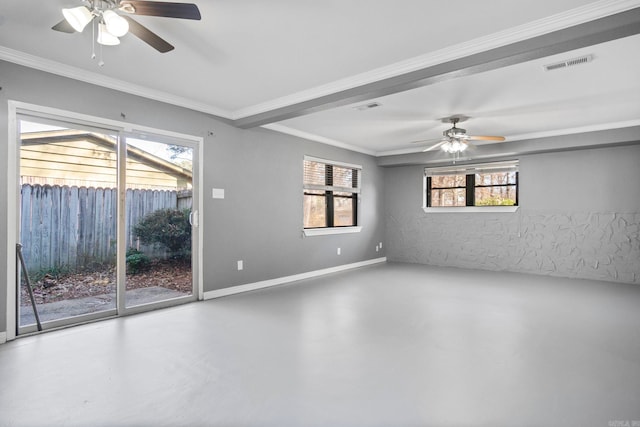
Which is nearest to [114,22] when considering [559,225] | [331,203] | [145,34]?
[145,34]

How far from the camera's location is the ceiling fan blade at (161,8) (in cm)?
194

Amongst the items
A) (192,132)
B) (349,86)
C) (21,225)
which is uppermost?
(349,86)

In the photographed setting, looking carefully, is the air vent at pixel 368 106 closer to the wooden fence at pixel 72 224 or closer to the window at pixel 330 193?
the window at pixel 330 193

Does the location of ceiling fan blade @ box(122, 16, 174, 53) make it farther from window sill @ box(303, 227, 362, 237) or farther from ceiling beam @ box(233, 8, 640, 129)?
window sill @ box(303, 227, 362, 237)

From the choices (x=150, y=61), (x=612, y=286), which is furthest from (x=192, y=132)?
(x=612, y=286)

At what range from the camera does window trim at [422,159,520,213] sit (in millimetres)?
6602

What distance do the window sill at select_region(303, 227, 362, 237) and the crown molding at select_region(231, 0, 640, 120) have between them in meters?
2.45

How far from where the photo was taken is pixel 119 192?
12.3ft

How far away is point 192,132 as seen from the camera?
4.36m

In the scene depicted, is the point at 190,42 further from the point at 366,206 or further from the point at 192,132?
the point at 366,206

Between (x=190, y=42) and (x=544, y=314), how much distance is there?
4.43 metres

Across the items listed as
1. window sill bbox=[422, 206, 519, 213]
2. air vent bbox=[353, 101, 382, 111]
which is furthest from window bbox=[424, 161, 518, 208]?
air vent bbox=[353, 101, 382, 111]

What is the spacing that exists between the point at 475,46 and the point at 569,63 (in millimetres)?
1042

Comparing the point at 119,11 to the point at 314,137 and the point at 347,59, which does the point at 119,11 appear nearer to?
the point at 347,59
